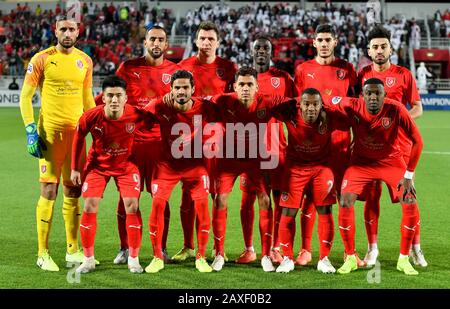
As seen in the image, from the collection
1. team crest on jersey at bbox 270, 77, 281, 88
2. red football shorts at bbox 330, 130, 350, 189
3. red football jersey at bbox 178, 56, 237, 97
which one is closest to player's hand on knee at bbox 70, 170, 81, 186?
red football jersey at bbox 178, 56, 237, 97

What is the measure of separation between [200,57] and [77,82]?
122 cm

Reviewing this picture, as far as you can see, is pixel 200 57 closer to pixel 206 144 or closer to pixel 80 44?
pixel 206 144

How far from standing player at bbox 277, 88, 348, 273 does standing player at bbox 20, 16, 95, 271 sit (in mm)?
1956

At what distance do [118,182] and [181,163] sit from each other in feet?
1.93

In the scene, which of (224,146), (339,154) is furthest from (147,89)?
(339,154)

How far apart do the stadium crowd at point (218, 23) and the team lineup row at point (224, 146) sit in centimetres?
2292

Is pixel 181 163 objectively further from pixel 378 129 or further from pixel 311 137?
pixel 378 129

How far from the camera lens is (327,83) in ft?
23.4

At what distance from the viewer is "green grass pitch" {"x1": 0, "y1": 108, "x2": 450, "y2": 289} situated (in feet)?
19.9

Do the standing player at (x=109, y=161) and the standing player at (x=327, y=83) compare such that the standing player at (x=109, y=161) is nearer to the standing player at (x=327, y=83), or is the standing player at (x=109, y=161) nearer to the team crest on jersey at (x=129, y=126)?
the team crest on jersey at (x=129, y=126)

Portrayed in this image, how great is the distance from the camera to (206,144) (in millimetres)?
6816

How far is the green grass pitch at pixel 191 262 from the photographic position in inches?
239

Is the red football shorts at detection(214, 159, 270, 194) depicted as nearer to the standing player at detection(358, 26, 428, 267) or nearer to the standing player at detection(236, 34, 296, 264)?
the standing player at detection(236, 34, 296, 264)

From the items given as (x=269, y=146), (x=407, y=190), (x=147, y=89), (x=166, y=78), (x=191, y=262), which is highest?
(x=166, y=78)
